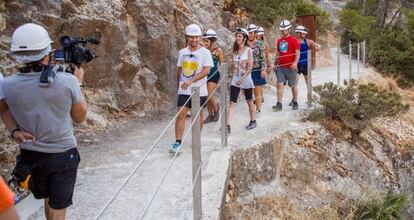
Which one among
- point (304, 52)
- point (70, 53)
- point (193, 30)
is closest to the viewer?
point (70, 53)

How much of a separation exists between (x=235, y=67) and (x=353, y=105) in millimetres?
2378

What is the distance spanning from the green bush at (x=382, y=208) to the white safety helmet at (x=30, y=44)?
5069 mm

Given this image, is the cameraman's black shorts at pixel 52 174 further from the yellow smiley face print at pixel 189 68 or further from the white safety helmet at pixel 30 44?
the yellow smiley face print at pixel 189 68

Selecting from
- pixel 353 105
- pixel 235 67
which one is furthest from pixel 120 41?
pixel 353 105

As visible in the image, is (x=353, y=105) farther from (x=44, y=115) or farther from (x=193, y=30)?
(x=44, y=115)

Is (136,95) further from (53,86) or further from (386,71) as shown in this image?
(386,71)

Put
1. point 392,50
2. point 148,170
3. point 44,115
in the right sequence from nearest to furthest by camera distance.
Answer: point 44,115 < point 148,170 < point 392,50

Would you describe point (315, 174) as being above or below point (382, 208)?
above

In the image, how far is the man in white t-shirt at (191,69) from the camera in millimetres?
6101

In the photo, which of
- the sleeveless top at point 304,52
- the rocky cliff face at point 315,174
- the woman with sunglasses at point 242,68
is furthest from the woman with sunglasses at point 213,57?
the sleeveless top at point 304,52

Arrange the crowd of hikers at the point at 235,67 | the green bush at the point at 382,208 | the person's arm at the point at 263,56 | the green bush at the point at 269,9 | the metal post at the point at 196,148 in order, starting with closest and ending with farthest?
the metal post at the point at 196,148 → the crowd of hikers at the point at 235,67 → the green bush at the point at 382,208 → the person's arm at the point at 263,56 → the green bush at the point at 269,9

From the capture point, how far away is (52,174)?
3.29 metres

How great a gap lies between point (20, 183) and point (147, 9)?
7.04 meters

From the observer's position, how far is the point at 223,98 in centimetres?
607
